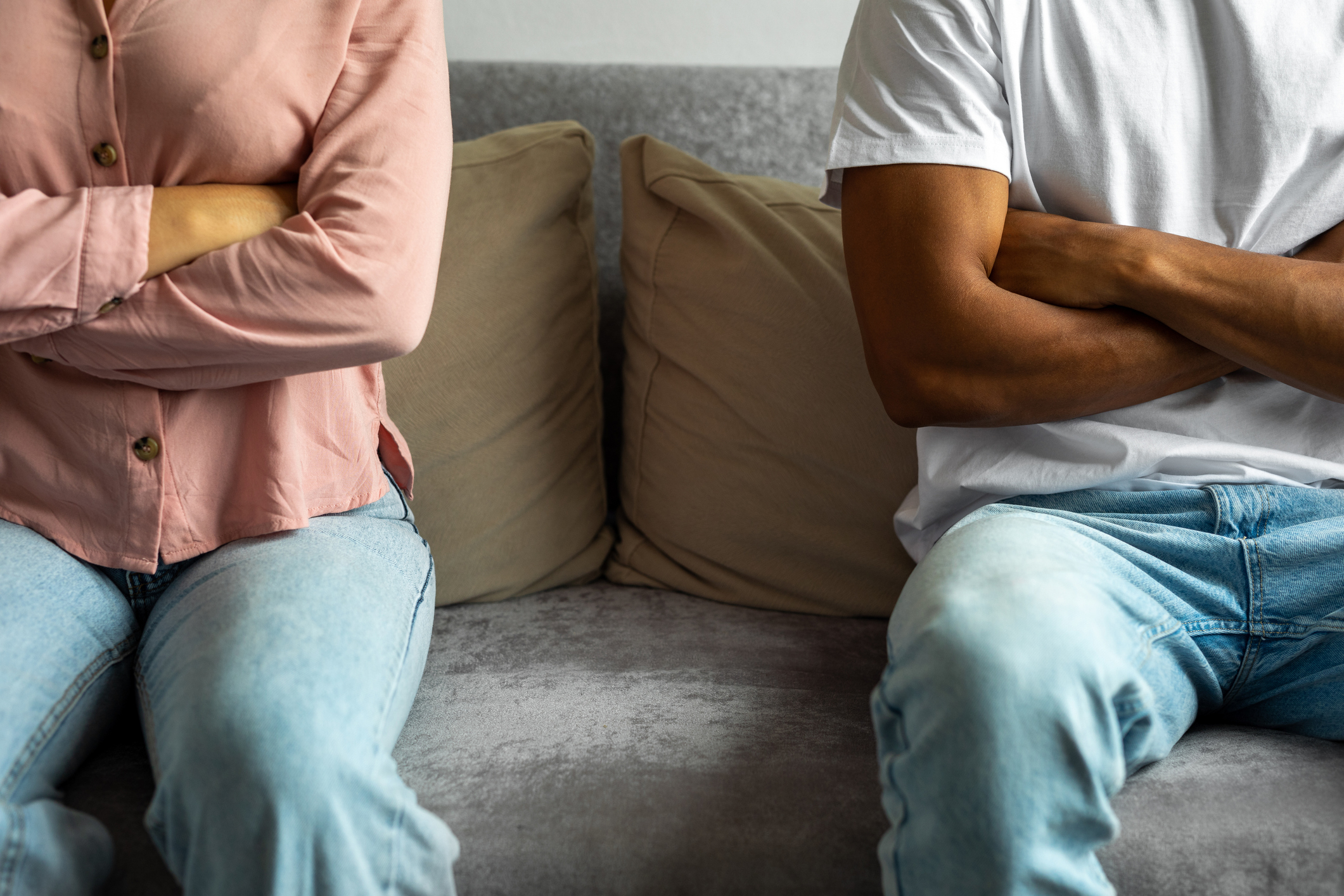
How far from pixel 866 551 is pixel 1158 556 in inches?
15.1

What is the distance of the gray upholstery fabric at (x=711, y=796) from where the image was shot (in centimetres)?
72

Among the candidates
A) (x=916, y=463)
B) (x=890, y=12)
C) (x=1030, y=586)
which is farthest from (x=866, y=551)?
(x=890, y=12)

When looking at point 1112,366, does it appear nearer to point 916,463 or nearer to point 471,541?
point 916,463

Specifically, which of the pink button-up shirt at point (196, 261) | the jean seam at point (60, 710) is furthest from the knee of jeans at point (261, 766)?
the pink button-up shirt at point (196, 261)

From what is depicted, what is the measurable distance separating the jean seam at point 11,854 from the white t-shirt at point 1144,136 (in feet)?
2.66

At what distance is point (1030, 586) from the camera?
677 mm

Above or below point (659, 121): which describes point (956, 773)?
below

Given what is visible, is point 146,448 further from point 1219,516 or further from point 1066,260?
point 1219,516

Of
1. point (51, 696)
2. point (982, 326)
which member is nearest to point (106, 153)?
point (51, 696)

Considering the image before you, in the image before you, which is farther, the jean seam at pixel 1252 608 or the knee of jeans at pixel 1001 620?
the jean seam at pixel 1252 608

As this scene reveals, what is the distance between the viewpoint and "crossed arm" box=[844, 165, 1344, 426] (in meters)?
0.82

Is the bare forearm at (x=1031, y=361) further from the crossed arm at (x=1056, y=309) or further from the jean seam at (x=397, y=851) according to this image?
the jean seam at (x=397, y=851)

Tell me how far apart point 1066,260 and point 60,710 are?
0.92 m

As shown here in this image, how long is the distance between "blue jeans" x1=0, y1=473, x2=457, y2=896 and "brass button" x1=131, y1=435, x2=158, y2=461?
0.33ft
